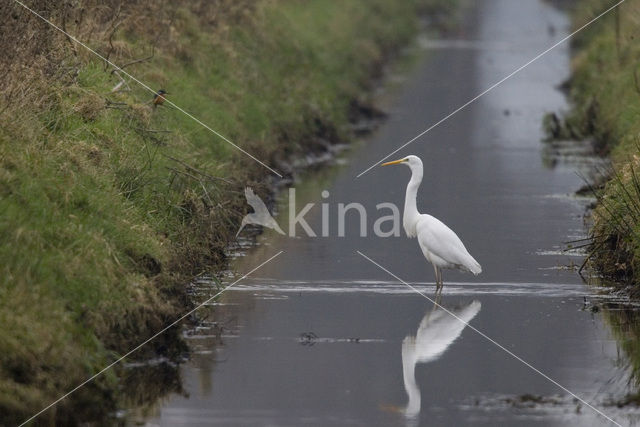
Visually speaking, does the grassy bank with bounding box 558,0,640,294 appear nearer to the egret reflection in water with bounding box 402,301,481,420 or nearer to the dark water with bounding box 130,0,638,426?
the dark water with bounding box 130,0,638,426

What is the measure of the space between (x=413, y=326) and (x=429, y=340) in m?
0.53

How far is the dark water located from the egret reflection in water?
0.02 m

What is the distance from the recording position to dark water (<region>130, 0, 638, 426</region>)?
1008 centimetres

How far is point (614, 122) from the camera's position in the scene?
23.0 meters

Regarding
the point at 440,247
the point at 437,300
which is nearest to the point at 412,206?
the point at 440,247

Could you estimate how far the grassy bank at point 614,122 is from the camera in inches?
545

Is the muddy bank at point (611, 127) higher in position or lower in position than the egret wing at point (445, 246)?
higher

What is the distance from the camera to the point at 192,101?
758 inches

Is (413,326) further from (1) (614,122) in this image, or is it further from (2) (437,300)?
(1) (614,122)

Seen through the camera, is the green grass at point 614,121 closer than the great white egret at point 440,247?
Yes

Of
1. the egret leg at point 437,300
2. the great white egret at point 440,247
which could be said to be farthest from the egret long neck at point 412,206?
the egret leg at point 437,300

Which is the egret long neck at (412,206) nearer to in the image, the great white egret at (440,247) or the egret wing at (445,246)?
the great white egret at (440,247)

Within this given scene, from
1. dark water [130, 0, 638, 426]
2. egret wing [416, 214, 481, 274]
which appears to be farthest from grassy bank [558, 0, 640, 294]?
egret wing [416, 214, 481, 274]

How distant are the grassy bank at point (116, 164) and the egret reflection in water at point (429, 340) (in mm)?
1970
